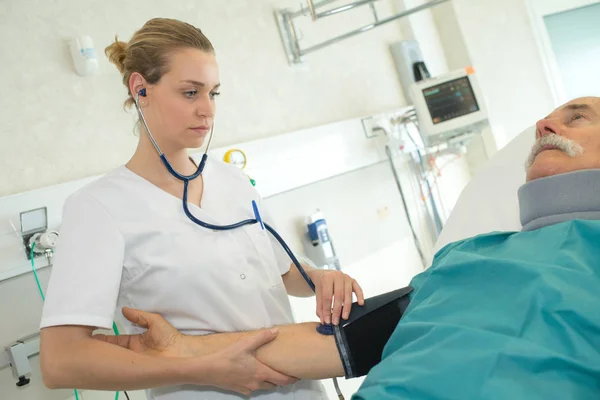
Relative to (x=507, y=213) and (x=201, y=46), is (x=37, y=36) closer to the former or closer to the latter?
(x=201, y=46)

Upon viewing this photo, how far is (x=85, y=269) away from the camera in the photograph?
1100mm

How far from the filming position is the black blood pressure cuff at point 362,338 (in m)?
1.23

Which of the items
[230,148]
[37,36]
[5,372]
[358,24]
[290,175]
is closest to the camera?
[5,372]

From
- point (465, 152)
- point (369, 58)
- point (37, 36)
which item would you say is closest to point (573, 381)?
point (37, 36)

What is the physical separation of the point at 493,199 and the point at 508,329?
3.20 ft

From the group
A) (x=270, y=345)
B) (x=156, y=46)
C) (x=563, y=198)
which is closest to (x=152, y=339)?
(x=270, y=345)

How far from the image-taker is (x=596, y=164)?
4.22ft

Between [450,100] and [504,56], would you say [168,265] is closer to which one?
[450,100]

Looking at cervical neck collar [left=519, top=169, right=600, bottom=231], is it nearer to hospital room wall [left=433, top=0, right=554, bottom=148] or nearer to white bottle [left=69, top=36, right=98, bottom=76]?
white bottle [left=69, top=36, right=98, bottom=76]

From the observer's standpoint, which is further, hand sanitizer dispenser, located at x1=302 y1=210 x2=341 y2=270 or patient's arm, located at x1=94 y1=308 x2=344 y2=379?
hand sanitizer dispenser, located at x1=302 y1=210 x2=341 y2=270

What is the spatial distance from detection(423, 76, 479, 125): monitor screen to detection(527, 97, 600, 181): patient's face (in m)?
1.28

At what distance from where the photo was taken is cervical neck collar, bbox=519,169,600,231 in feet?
3.88

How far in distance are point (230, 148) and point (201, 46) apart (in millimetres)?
732

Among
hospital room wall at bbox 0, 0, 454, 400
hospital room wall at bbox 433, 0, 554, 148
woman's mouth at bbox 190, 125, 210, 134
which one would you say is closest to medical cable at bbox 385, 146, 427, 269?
hospital room wall at bbox 0, 0, 454, 400
